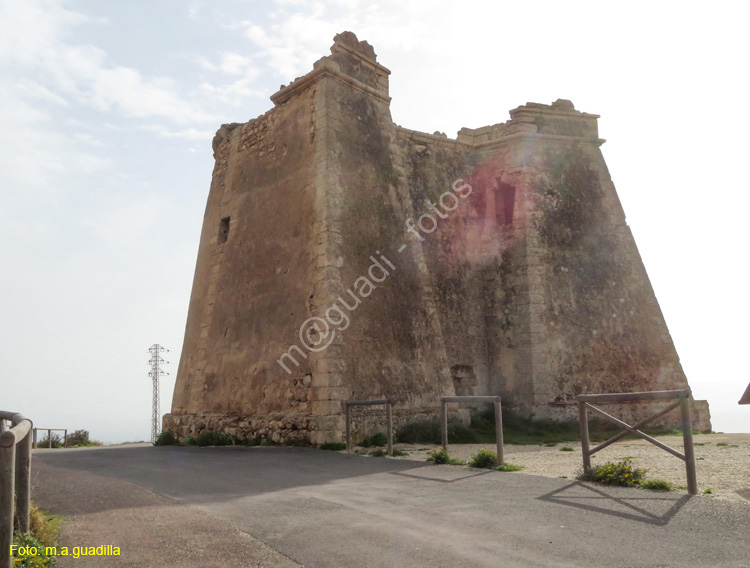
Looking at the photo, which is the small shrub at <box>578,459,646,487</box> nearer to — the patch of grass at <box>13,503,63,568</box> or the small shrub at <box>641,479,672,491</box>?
the small shrub at <box>641,479,672,491</box>

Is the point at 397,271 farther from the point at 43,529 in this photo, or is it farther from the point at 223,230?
the point at 43,529

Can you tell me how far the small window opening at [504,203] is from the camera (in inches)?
588

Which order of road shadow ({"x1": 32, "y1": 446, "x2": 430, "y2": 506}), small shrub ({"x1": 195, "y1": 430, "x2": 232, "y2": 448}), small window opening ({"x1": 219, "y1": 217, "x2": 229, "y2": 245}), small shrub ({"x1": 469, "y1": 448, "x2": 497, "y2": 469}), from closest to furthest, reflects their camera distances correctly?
road shadow ({"x1": 32, "y1": 446, "x2": 430, "y2": 506}) → small shrub ({"x1": 469, "y1": 448, "x2": 497, "y2": 469}) → small shrub ({"x1": 195, "y1": 430, "x2": 232, "y2": 448}) → small window opening ({"x1": 219, "y1": 217, "x2": 229, "y2": 245})

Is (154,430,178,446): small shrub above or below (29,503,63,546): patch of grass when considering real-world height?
below

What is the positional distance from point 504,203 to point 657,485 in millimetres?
10577

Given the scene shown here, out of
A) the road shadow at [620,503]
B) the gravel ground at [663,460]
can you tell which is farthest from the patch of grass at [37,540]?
the gravel ground at [663,460]

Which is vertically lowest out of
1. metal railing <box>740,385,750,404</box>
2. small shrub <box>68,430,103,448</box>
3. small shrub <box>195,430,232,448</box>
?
small shrub <box>68,430,103,448</box>

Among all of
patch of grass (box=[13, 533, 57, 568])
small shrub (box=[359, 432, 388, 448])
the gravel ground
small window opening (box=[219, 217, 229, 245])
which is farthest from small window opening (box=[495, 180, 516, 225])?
patch of grass (box=[13, 533, 57, 568])

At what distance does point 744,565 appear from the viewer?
3.28 metres

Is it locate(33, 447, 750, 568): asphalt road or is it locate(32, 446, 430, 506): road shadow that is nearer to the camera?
locate(33, 447, 750, 568): asphalt road

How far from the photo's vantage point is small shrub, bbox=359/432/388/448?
9.61m

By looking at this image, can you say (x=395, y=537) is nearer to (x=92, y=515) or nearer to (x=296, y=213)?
(x=92, y=515)

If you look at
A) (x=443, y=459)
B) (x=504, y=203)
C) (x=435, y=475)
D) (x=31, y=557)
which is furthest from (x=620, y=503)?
(x=504, y=203)

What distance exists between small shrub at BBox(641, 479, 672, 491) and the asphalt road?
0.54 feet
